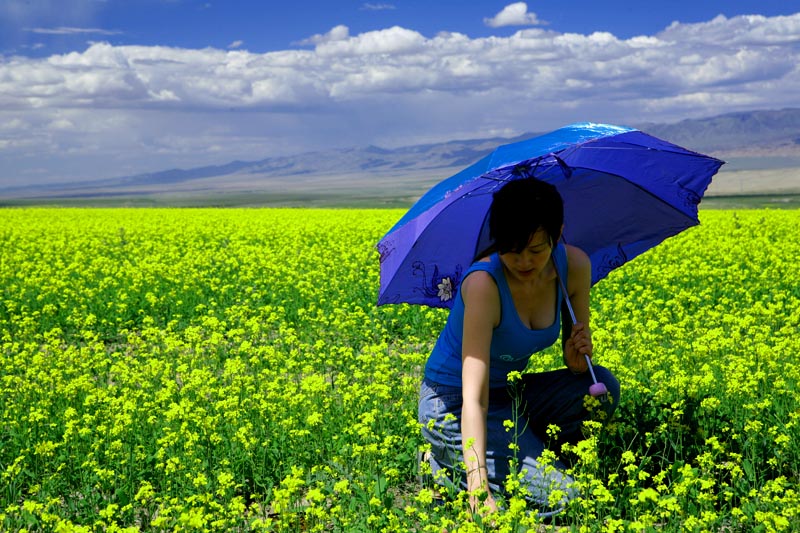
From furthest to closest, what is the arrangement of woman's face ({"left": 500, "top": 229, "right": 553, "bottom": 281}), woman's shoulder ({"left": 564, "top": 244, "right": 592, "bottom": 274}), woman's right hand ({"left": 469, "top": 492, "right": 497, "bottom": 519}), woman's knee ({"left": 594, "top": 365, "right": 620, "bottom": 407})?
woman's knee ({"left": 594, "top": 365, "right": 620, "bottom": 407}) < woman's shoulder ({"left": 564, "top": 244, "right": 592, "bottom": 274}) < woman's face ({"left": 500, "top": 229, "right": 553, "bottom": 281}) < woman's right hand ({"left": 469, "top": 492, "right": 497, "bottom": 519})

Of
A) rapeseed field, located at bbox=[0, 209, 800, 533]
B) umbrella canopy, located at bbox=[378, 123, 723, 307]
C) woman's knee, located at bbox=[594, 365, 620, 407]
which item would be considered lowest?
rapeseed field, located at bbox=[0, 209, 800, 533]

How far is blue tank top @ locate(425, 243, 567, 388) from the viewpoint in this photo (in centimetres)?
450

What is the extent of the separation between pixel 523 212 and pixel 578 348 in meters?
1.06

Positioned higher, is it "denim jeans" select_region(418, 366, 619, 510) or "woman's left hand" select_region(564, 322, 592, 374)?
"woman's left hand" select_region(564, 322, 592, 374)

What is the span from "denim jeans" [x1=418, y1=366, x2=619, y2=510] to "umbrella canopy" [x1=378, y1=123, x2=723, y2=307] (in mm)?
806

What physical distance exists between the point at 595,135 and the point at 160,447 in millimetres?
3658

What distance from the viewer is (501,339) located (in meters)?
4.64

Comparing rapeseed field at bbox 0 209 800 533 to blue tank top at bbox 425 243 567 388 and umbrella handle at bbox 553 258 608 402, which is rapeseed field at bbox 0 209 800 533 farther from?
blue tank top at bbox 425 243 567 388

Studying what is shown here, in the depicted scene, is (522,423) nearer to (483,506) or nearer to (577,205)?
(483,506)

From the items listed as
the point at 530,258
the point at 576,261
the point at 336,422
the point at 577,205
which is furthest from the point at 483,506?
the point at 577,205

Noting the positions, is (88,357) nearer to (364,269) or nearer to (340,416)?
(340,416)

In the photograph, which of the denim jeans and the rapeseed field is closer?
the rapeseed field

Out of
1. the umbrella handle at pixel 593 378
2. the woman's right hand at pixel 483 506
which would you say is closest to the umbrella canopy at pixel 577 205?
the umbrella handle at pixel 593 378

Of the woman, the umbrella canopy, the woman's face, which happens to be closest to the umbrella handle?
the woman
